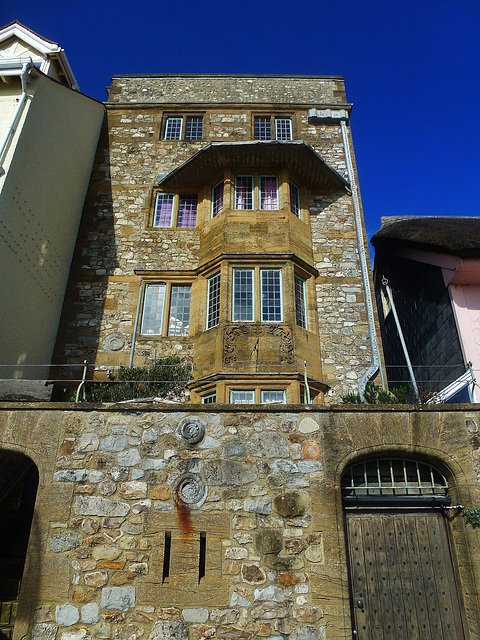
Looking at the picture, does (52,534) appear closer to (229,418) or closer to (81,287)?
(229,418)

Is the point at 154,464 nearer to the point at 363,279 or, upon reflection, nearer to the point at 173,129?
the point at 363,279

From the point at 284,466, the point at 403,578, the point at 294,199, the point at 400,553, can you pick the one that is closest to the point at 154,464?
the point at 284,466

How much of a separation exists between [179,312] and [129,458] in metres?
6.22

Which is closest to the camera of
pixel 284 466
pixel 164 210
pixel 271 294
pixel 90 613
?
pixel 90 613

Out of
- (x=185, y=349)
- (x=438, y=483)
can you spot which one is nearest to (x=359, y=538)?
(x=438, y=483)

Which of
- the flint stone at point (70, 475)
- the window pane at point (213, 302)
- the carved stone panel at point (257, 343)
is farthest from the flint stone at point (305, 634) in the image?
the window pane at point (213, 302)

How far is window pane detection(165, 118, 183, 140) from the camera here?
1546 centimetres

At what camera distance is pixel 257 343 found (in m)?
11.1

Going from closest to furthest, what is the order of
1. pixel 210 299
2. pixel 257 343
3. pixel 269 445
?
pixel 269 445, pixel 257 343, pixel 210 299

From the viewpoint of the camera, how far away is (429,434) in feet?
22.7

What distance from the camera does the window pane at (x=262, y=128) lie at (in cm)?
1532

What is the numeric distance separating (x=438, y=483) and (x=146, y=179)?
11727mm

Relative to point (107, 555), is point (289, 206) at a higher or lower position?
higher

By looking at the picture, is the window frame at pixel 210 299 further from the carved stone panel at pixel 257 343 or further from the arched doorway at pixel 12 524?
the arched doorway at pixel 12 524
